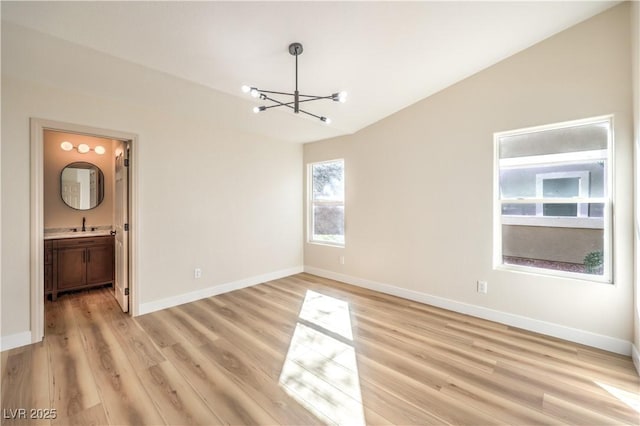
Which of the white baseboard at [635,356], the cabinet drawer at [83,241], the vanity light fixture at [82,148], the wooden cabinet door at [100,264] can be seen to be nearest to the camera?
the white baseboard at [635,356]

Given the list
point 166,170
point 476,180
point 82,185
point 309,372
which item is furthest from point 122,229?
point 476,180

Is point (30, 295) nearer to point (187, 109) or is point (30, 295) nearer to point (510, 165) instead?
point (187, 109)

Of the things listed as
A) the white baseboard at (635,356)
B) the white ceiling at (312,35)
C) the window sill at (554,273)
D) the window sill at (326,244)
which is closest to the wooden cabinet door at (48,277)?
the white ceiling at (312,35)

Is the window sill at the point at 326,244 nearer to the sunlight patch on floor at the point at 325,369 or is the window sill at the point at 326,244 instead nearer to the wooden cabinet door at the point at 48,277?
the sunlight patch on floor at the point at 325,369

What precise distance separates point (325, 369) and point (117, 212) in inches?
141

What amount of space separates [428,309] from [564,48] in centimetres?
322

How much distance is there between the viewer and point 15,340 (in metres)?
2.61

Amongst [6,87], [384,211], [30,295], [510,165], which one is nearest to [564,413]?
[510,165]

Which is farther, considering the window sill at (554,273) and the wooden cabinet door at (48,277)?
the wooden cabinet door at (48,277)

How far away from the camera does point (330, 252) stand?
5.07m

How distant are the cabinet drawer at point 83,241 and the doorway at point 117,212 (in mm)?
143

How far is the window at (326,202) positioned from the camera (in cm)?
501

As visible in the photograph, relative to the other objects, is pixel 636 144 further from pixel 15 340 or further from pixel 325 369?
pixel 15 340

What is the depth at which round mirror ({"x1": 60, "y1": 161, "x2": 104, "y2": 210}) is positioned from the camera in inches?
173
